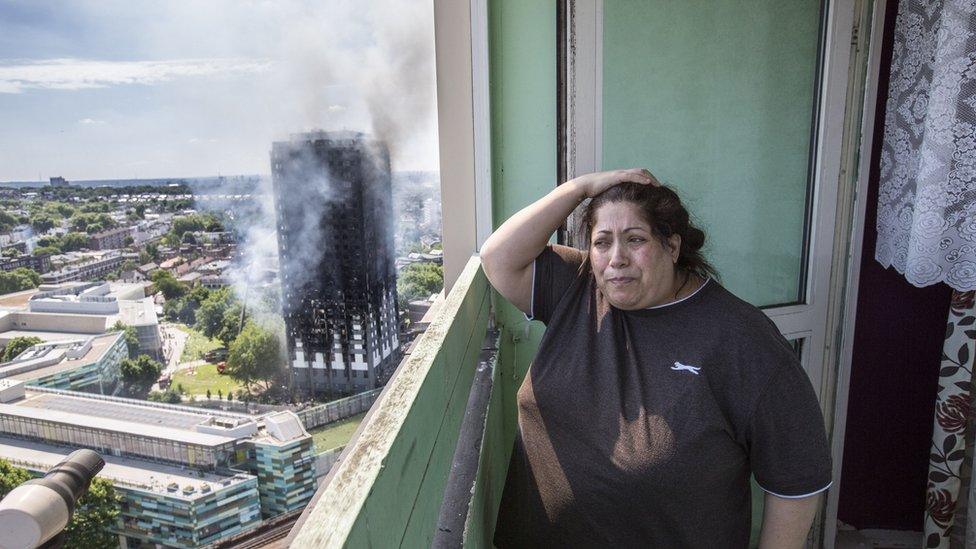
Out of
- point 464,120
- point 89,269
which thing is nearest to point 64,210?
point 89,269

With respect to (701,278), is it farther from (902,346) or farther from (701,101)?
(902,346)

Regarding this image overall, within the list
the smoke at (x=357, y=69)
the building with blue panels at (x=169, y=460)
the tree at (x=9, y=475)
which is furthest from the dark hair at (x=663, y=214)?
the tree at (x=9, y=475)

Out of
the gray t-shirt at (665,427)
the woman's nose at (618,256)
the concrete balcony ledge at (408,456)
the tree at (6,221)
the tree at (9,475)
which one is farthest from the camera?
the tree at (6,221)

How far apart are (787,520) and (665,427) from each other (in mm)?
333

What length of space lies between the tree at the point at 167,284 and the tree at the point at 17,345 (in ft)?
1.79

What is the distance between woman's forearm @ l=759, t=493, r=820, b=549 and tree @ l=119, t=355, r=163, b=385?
8.46ft

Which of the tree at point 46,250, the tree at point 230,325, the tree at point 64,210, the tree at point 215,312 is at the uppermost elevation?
the tree at point 64,210

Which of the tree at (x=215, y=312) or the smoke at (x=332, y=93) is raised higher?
the smoke at (x=332, y=93)

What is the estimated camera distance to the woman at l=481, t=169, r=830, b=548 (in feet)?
3.23

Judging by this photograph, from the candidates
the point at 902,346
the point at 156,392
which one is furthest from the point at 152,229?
the point at 902,346

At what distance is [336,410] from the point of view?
6.77 ft

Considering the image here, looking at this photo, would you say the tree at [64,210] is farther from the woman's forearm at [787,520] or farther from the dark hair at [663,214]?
the woman's forearm at [787,520]

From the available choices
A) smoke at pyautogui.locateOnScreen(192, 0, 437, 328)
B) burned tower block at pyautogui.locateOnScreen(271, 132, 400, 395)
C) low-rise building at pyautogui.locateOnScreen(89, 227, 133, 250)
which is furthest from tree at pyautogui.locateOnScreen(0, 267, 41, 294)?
burned tower block at pyautogui.locateOnScreen(271, 132, 400, 395)

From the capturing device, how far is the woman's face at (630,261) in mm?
1091
